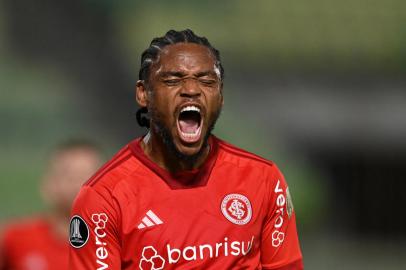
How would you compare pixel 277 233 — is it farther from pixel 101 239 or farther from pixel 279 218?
pixel 101 239

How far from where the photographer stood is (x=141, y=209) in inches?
130

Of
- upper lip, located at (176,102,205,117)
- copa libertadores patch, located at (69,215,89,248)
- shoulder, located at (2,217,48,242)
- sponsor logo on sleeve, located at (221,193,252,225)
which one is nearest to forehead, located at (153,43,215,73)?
upper lip, located at (176,102,205,117)

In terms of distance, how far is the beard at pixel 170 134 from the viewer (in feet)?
11.2

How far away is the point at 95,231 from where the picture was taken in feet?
10.6

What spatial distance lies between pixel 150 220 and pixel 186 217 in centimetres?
14

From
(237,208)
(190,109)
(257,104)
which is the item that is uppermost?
(190,109)

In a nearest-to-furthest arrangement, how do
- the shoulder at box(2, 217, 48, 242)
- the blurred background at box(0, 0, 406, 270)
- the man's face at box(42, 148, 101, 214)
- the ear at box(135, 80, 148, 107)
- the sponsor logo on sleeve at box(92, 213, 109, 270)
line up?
the sponsor logo on sleeve at box(92, 213, 109, 270), the ear at box(135, 80, 148, 107), the man's face at box(42, 148, 101, 214), the shoulder at box(2, 217, 48, 242), the blurred background at box(0, 0, 406, 270)

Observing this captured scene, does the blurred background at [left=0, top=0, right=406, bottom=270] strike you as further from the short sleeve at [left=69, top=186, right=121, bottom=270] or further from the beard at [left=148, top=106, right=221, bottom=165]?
the short sleeve at [left=69, top=186, right=121, bottom=270]

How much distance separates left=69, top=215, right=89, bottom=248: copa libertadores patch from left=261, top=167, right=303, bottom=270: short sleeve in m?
0.66

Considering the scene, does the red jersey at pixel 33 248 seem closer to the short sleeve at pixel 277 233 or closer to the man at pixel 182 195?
the man at pixel 182 195

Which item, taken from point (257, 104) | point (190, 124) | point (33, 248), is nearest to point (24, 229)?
point (33, 248)

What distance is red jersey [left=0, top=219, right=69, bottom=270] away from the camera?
5.70m

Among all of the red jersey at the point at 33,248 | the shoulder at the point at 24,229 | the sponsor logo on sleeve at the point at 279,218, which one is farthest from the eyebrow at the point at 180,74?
the shoulder at the point at 24,229

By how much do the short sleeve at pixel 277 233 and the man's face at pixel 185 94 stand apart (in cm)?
33
